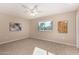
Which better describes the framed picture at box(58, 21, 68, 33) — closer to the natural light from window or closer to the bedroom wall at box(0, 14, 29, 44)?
the natural light from window

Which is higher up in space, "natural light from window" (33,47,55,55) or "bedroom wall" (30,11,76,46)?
"bedroom wall" (30,11,76,46)

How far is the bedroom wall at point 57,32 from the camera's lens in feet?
3.99

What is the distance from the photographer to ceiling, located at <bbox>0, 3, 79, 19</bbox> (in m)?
1.19

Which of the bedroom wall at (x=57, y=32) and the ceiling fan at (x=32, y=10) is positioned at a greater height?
the ceiling fan at (x=32, y=10)

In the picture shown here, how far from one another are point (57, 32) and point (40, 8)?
14.4 inches

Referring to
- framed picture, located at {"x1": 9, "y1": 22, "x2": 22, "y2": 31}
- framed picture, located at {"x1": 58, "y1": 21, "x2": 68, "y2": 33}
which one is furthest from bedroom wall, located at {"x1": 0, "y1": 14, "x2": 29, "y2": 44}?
framed picture, located at {"x1": 58, "y1": 21, "x2": 68, "y2": 33}

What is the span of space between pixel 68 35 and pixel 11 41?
692mm

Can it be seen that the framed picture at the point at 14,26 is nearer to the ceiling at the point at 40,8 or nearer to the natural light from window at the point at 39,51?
the ceiling at the point at 40,8

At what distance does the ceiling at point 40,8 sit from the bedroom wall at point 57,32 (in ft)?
0.19

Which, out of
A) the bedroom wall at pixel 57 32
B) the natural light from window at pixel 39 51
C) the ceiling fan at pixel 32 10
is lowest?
the natural light from window at pixel 39 51

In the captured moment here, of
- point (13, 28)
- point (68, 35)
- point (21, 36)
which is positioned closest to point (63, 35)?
point (68, 35)

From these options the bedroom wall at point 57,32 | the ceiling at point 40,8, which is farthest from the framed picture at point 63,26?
the ceiling at point 40,8

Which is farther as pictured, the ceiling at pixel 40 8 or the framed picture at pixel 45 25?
the framed picture at pixel 45 25

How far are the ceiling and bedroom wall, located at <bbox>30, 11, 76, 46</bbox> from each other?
0.06 meters
